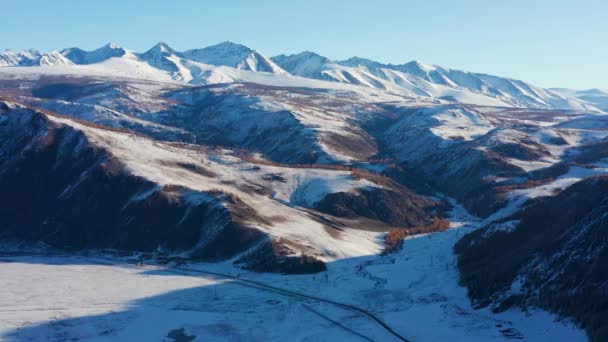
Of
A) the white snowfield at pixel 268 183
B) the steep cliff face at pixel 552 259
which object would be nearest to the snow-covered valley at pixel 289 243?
the steep cliff face at pixel 552 259

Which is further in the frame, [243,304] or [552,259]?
[243,304]

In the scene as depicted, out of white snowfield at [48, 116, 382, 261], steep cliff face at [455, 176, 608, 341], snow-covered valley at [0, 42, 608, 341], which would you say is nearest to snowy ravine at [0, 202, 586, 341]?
snow-covered valley at [0, 42, 608, 341]

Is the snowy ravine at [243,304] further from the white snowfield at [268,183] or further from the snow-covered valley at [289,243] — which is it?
the white snowfield at [268,183]

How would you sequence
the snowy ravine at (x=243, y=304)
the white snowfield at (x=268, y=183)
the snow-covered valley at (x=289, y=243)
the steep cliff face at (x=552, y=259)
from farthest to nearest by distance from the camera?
the white snowfield at (x=268, y=183)
the snow-covered valley at (x=289, y=243)
the snowy ravine at (x=243, y=304)
the steep cliff face at (x=552, y=259)

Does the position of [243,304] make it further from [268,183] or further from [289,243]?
[268,183]

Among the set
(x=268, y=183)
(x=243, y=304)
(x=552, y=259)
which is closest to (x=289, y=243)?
(x=243, y=304)

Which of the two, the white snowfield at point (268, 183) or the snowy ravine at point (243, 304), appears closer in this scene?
the snowy ravine at point (243, 304)

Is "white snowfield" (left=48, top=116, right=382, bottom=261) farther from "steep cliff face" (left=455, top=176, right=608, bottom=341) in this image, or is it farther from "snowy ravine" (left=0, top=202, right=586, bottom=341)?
"steep cliff face" (left=455, top=176, right=608, bottom=341)
